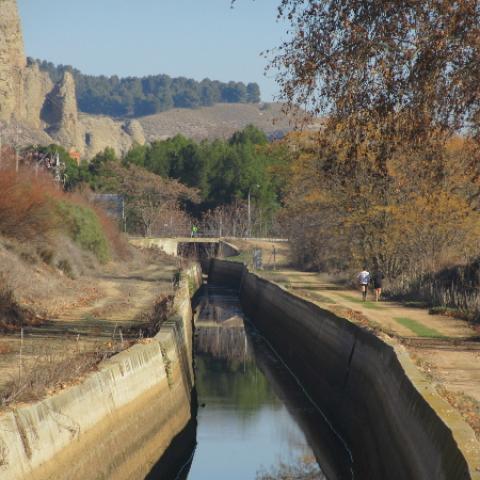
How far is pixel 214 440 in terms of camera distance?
2516 cm

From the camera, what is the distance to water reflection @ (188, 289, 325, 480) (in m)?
23.3

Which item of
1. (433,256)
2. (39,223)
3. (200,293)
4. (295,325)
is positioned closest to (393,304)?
(295,325)

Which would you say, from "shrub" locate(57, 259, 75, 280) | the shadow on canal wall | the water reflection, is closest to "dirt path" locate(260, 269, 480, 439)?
the shadow on canal wall

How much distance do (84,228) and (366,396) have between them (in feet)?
143

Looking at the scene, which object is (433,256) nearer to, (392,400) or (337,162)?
(337,162)

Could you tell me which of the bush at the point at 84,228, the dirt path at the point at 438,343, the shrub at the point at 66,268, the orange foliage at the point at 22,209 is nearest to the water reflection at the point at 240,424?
the dirt path at the point at 438,343

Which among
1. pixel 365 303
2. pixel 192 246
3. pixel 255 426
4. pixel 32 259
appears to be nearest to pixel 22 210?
pixel 32 259

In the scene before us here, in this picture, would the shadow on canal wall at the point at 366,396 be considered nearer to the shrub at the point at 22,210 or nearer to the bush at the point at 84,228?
the shrub at the point at 22,210

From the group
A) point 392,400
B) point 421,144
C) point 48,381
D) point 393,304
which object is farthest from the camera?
point 393,304

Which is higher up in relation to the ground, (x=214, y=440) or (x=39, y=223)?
(x=39, y=223)

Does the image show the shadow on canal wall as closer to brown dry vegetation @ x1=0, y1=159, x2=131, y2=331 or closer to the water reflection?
the water reflection

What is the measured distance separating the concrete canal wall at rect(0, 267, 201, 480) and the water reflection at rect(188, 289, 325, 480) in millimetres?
925

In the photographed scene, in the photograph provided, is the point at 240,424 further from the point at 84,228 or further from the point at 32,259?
the point at 84,228

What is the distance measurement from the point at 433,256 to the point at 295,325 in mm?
14483
